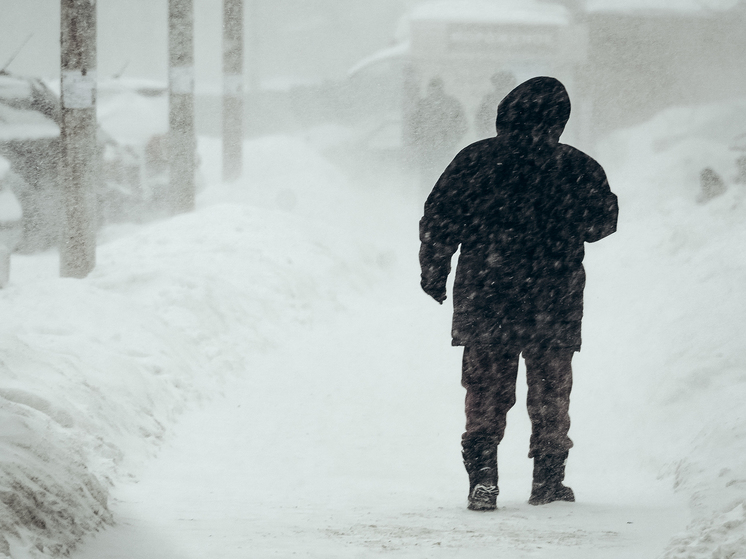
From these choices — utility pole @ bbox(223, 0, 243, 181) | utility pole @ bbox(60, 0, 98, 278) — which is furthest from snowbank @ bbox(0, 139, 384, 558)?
utility pole @ bbox(223, 0, 243, 181)

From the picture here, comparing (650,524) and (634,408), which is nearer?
(650,524)

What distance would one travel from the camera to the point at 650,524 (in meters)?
3.43

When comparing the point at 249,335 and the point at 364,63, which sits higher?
the point at 364,63

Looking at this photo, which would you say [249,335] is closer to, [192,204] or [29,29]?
[192,204]

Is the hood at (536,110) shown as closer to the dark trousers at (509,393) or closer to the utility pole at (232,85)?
the dark trousers at (509,393)

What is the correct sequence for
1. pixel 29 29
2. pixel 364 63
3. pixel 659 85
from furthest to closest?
pixel 29 29 → pixel 364 63 → pixel 659 85

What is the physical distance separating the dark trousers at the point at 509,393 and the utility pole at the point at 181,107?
7297 millimetres

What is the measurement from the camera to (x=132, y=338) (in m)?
5.86

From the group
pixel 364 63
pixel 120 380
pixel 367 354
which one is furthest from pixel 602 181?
pixel 364 63

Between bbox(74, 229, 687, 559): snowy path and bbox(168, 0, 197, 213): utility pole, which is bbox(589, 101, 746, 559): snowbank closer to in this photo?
bbox(74, 229, 687, 559): snowy path

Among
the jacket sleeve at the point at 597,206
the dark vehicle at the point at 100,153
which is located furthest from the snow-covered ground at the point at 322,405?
the jacket sleeve at the point at 597,206

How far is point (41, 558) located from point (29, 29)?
41791 mm

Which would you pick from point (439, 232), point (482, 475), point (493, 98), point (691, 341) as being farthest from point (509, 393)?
point (493, 98)

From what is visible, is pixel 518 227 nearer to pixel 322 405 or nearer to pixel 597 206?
pixel 597 206
